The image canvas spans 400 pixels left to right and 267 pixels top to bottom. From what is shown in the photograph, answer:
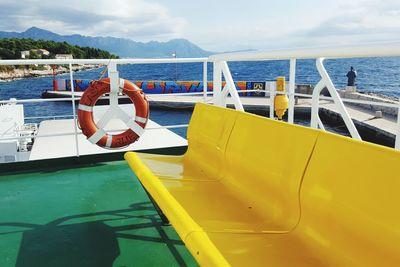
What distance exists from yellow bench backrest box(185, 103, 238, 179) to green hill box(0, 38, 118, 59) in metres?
72.2

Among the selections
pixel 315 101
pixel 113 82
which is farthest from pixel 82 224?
pixel 315 101

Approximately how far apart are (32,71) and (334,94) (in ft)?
306

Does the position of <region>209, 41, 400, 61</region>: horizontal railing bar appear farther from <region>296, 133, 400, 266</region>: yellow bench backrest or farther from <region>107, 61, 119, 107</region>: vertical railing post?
<region>107, 61, 119, 107</region>: vertical railing post

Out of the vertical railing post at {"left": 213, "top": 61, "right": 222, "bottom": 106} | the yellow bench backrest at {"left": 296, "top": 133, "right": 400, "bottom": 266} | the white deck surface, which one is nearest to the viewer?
the yellow bench backrest at {"left": 296, "top": 133, "right": 400, "bottom": 266}

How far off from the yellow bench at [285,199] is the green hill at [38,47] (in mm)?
72824

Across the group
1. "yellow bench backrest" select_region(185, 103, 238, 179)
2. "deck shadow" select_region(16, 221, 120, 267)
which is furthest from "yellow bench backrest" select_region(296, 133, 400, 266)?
"deck shadow" select_region(16, 221, 120, 267)

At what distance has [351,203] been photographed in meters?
0.97

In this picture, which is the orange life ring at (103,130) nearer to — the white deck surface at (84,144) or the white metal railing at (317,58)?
the white metal railing at (317,58)

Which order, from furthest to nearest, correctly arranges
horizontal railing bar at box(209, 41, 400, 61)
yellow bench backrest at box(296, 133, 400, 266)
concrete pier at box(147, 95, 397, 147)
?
concrete pier at box(147, 95, 397, 147) < horizontal railing bar at box(209, 41, 400, 61) < yellow bench backrest at box(296, 133, 400, 266)

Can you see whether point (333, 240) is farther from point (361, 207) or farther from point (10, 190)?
point (10, 190)

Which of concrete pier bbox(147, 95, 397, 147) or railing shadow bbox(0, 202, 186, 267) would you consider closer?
railing shadow bbox(0, 202, 186, 267)

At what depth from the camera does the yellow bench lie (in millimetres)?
905

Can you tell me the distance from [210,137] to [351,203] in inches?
42.8

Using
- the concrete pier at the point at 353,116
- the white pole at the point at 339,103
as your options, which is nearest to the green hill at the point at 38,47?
the concrete pier at the point at 353,116
